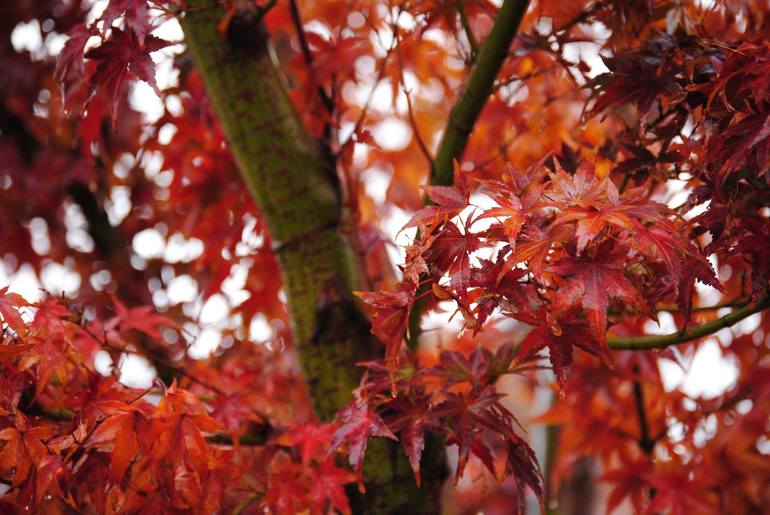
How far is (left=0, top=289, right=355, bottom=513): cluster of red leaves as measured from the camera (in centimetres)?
100

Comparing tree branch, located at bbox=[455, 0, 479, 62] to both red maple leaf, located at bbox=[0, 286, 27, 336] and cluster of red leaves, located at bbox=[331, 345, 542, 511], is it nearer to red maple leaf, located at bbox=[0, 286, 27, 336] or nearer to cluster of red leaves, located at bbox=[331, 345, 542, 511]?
cluster of red leaves, located at bbox=[331, 345, 542, 511]

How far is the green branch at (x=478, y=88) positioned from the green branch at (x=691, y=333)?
1.30 ft

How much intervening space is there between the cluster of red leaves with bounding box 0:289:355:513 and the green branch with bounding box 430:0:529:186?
51 centimetres

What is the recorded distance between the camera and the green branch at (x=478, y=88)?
46.3 inches

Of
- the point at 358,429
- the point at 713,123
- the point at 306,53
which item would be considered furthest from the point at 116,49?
the point at 713,123

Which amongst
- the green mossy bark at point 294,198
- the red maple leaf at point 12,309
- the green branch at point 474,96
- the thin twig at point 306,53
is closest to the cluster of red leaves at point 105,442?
the red maple leaf at point 12,309

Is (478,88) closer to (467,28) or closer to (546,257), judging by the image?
(467,28)

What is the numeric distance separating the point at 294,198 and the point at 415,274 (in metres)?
0.61

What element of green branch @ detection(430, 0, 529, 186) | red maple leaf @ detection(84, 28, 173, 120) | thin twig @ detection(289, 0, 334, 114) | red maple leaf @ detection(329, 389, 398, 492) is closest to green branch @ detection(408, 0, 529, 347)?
green branch @ detection(430, 0, 529, 186)

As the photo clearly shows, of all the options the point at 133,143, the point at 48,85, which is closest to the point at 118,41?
the point at 133,143

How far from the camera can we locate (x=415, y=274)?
881mm

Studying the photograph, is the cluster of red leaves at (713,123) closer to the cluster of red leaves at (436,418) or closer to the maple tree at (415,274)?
the maple tree at (415,274)

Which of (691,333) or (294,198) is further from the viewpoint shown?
(294,198)

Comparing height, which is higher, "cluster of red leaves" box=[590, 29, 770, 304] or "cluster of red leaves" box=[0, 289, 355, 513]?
"cluster of red leaves" box=[590, 29, 770, 304]
